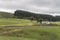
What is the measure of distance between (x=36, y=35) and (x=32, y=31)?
2.77m

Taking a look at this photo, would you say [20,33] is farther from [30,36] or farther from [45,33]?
[45,33]

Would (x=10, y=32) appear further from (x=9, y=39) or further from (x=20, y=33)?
(x=9, y=39)

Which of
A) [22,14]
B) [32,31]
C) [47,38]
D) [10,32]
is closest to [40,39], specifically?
[47,38]

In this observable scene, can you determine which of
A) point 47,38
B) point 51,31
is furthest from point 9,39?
point 51,31

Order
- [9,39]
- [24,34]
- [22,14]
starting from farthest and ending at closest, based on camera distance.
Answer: [22,14]
[24,34]
[9,39]

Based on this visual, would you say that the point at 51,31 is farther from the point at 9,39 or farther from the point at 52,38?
→ the point at 9,39

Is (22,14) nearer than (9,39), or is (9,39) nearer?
(9,39)

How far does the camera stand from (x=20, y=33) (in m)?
38.9

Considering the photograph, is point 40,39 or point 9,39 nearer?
point 9,39

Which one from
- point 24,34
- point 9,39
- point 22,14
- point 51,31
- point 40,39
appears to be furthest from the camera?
point 22,14

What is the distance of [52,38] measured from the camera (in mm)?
37062

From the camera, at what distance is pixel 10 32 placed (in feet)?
130

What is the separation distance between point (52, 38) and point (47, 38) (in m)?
1.06

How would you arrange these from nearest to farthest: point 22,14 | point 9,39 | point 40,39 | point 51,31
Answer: point 9,39 < point 40,39 < point 51,31 < point 22,14
